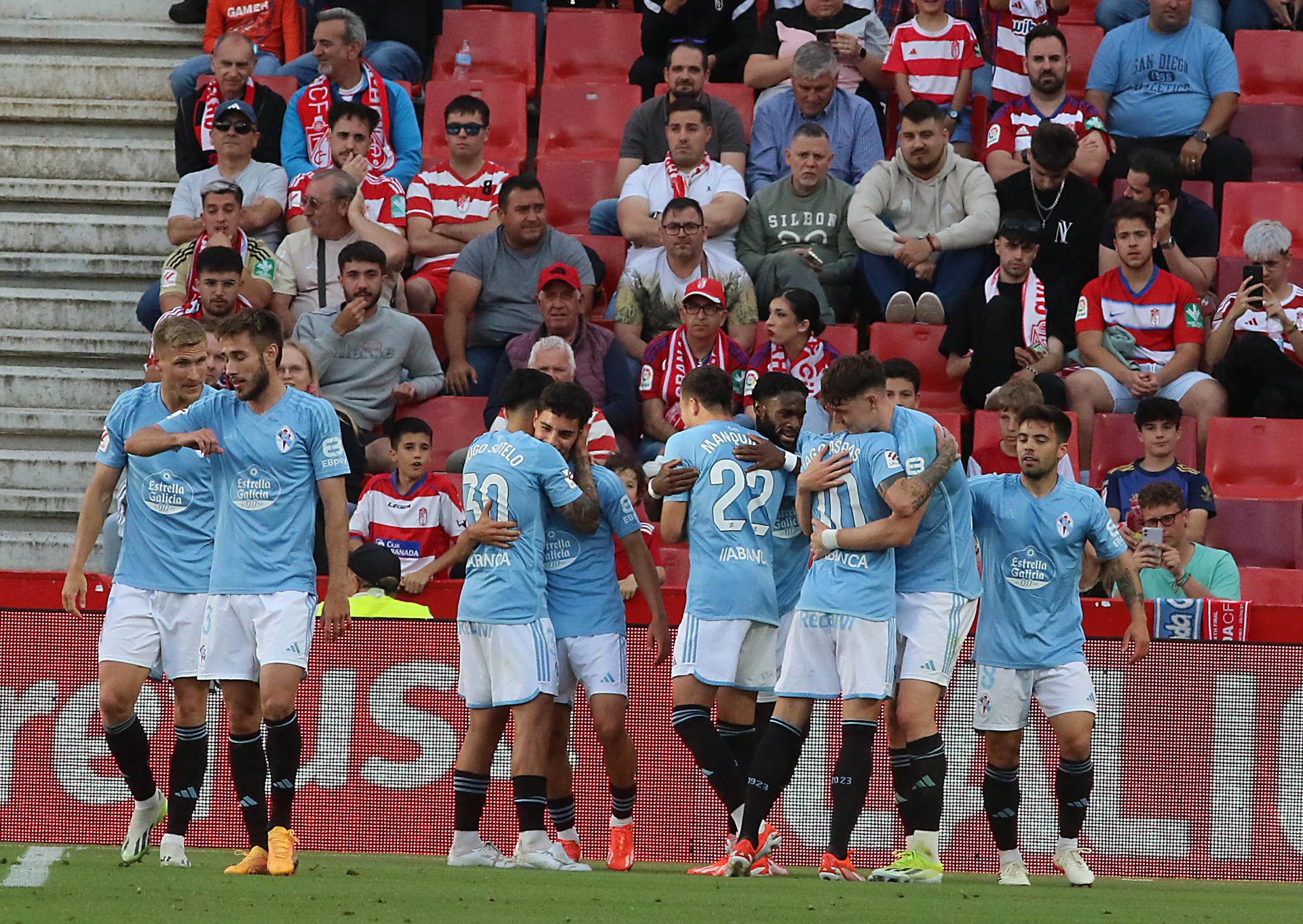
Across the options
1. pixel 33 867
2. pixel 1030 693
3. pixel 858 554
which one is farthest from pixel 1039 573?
pixel 33 867

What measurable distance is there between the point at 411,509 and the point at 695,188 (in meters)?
3.44

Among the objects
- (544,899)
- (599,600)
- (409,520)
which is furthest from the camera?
(409,520)

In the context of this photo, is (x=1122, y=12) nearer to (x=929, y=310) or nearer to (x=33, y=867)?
(x=929, y=310)

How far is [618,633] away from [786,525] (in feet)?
3.05

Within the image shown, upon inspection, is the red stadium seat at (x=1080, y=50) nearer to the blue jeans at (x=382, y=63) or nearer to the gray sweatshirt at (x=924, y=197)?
the gray sweatshirt at (x=924, y=197)

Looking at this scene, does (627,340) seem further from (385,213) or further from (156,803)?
(156,803)

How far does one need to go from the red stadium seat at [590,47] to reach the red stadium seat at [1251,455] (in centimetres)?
552

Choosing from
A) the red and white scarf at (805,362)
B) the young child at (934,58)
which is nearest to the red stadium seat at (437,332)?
the red and white scarf at (805,362)

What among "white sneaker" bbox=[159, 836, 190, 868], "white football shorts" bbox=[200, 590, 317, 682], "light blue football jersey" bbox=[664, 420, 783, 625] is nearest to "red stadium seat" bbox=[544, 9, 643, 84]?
"light blue football jersey" bbox=[664, 420, 783, 625]

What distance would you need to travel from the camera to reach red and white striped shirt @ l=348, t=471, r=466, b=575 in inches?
382

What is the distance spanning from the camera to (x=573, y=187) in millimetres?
12922

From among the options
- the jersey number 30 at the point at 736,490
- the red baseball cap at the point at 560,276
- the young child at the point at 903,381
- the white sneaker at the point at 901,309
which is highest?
the red baseball cap at the point at 560,276

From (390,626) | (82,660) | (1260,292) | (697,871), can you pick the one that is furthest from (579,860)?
(1260,292)

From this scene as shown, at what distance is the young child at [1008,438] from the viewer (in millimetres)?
8320
